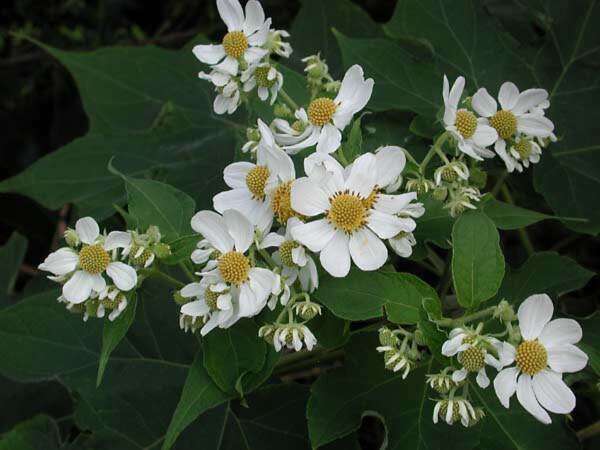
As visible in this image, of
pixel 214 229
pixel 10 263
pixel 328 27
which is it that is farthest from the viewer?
pixel 10 263

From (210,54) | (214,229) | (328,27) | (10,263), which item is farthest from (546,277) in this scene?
(10,263)

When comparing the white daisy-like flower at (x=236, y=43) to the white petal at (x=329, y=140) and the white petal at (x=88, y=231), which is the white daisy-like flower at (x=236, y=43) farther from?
the white petal at (x=88, y=231)

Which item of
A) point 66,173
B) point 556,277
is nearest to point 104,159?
point 66,173

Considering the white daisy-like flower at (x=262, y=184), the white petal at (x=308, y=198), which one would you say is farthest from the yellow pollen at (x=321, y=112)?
the white petal at (x=308, y=198)

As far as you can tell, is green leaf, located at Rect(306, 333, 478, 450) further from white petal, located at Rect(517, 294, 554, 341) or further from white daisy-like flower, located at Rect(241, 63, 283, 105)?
white daisy-like flower, located at Rect(241, 63, 283, 105)

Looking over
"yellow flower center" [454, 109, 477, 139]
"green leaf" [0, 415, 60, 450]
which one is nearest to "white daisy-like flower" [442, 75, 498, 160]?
"yellow flower center" [454, 109, 477, 139]

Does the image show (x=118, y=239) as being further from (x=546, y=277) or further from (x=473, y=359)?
(x=546, y=277)

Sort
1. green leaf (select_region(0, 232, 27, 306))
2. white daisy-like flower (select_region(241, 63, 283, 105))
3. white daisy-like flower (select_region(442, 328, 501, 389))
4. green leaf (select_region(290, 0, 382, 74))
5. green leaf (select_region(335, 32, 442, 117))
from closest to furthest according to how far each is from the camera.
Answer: white daisy-like flower (select_region(442, 328, 501, 389)) → white daisy-like flower (select_region(241, 63, 283, 105)) → green leaf (select_region(335, 32, 442, 117)) → green leaf (select_region(290, 0, 382, 74)) → green leaf (select_region(0, 232, 27, 306))

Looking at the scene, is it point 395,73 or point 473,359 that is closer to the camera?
point 473,359
